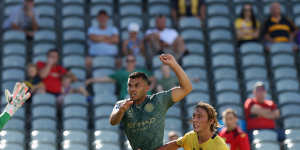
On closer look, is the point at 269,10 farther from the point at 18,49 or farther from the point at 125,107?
the point at 125,107

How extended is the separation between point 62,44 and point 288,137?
4706mm

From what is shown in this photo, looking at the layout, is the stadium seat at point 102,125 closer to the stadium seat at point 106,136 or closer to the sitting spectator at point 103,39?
the stadium seat at point 106,136

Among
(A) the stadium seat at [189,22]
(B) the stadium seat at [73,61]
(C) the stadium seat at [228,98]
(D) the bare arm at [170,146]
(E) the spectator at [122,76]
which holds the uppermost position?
(A) the stadium seat at [189,22]

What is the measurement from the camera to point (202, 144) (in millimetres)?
6809

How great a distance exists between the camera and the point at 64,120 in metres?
11.7

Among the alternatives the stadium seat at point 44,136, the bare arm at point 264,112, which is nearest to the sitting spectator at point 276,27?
the bare arm at point 264,112

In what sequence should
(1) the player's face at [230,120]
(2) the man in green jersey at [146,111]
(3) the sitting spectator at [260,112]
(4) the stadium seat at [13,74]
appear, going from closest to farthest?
(2) the man in green jersey at [146,111] < (1) the player's face at [230,120] < (3) the sitting spectator at [260,112] < (4) the stadium seat at [13,74]

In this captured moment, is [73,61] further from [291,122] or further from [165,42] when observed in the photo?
[291,122]

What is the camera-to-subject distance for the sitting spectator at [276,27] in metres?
13.9

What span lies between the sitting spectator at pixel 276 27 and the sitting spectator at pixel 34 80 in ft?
13.8

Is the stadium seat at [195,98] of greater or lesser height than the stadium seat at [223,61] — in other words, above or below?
below

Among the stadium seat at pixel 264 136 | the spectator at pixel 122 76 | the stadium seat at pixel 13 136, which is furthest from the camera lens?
the spectator at pixel 122 76

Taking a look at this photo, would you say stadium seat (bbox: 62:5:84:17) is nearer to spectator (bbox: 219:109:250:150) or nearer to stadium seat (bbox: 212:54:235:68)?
stadium seat (bbox: 212:54:235:68)

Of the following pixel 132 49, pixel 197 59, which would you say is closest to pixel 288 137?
pixel 197 59
